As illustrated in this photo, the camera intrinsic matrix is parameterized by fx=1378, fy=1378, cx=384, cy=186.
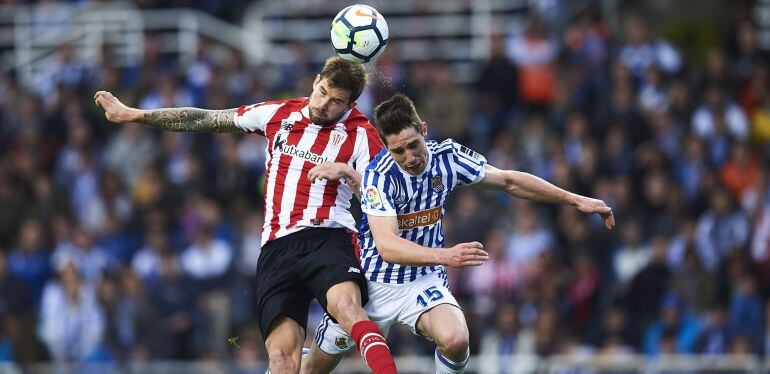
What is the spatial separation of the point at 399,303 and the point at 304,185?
3.42 ft

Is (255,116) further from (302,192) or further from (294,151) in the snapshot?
(302,192)

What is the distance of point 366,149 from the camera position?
9453 millimetres

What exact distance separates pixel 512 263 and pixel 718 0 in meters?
6.19

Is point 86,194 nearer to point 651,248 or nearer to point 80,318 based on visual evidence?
point 80,318

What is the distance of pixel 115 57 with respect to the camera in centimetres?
1941

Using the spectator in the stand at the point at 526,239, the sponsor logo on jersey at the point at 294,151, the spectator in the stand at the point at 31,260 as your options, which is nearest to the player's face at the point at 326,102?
the sponsor logo on jersey at the point at 294,151

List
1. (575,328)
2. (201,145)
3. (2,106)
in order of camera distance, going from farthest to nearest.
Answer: (2,106)
(201,145)
(575,328)

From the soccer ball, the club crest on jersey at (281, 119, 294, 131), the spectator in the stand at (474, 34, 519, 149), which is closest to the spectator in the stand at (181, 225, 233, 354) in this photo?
the spectator in the stand at (474, 34, 519, 149)

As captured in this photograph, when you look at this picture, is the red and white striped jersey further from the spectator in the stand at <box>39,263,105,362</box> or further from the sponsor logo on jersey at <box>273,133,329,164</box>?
the spectator in the stand at <box>39,263,105,362</box>

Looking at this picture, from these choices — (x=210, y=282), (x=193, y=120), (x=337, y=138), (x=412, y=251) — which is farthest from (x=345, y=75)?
(x=210, y=282)

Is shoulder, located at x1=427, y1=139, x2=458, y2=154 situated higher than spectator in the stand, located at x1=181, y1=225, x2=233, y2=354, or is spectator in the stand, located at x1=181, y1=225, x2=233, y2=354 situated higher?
shoulder, located at x1=427, y1=139, x2=458, y2=154

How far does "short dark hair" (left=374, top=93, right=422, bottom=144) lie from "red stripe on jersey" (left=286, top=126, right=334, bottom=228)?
0.65 m

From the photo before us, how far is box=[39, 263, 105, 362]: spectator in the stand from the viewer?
1573cm

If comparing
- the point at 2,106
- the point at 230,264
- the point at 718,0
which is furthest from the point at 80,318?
the point at 718,0
